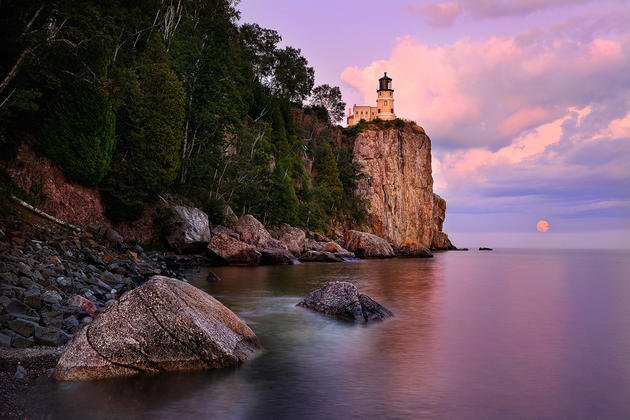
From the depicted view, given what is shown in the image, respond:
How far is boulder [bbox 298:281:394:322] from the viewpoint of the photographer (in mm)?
18312

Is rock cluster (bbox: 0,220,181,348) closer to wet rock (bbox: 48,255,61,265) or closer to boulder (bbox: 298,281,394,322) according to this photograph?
Answer: wet rock (bbox: 48,255,61,265)

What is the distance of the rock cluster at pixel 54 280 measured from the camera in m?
11.4

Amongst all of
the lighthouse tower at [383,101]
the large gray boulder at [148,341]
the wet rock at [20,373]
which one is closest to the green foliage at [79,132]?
the large gray boulder at [148,341]

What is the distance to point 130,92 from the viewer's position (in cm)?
3544

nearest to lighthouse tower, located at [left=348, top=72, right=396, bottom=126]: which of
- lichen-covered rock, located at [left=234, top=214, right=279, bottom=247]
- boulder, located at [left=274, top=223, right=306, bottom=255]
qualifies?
boulder, located at [left=274, top=223, right=306, bottom=255]

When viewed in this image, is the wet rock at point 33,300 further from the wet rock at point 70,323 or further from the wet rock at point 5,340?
the wet rock at point 5,340

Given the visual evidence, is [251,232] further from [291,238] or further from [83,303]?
[83,303]

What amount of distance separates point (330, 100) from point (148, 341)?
97948 mm

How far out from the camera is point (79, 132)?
30766 millimetres

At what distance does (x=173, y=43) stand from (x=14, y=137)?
2104cm

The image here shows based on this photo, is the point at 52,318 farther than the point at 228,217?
No

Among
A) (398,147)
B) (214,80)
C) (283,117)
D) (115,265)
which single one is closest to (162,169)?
(214,80)

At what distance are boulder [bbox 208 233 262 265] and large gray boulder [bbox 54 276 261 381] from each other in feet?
95.4

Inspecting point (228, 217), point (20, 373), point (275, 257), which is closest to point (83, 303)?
point (20, 373)
